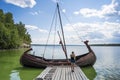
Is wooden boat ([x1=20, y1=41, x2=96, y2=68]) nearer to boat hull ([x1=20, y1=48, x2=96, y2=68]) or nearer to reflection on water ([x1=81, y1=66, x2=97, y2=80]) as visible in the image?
boat hull ([x1=20, y1=48, x2=96, y2=68])

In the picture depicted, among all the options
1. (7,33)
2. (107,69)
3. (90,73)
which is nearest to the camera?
(90,73)

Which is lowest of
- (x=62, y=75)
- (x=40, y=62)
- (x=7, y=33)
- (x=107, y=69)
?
(x=107, y=69)

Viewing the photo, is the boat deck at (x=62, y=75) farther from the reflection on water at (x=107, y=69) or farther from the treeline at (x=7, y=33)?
the treeline at (x=7, y=33)

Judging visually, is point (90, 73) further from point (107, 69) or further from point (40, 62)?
point (40, 62)

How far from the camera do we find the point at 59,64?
94.9 ft

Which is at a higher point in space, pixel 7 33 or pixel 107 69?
→ pixel 7 33

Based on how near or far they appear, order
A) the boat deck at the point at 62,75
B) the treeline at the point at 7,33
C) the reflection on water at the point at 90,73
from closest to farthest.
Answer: the boat deck at the point at 62,75 → the reflection on water at the point at 90,73 → the treeline at the point at 7,33

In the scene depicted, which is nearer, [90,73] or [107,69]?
[90,73]

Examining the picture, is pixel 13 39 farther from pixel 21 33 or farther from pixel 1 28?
pixel 21 33

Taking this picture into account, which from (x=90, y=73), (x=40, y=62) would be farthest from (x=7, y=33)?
(x=90, y=73)

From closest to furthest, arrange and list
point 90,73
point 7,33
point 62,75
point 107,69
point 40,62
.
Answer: point 62,75, point 90,73, point 40,62, point 107,69, point 7,33

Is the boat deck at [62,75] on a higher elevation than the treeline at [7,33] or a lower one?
lower

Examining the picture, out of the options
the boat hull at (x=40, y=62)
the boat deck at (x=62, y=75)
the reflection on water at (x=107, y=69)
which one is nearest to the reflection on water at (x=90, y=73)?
the reflection on water at (x=107, y=69)

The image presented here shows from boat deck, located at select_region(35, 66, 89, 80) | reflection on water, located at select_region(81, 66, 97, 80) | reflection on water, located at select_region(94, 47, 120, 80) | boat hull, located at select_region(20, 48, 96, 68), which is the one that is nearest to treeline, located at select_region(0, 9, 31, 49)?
reflection on water, located at select_region(94, 47, 120, 80)
